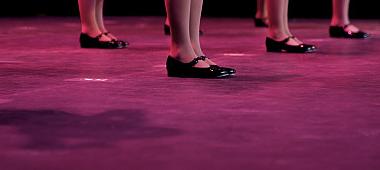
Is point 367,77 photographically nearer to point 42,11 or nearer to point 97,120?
point 97,120

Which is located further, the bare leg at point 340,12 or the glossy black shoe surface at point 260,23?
the glossy black shoe surface at point 260,23

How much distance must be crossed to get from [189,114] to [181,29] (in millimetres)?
821

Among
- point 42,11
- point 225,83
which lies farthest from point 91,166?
point 42,11

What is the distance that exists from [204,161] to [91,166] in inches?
7.9

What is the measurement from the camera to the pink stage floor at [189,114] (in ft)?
4.62

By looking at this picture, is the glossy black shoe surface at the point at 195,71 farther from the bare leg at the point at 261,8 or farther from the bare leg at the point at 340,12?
the bare leg at the point at 261,8

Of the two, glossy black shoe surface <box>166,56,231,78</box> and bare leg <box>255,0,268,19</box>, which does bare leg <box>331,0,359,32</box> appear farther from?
glossy black shoe surface <box>166,56,231,78</box>

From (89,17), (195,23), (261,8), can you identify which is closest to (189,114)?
(195,23)

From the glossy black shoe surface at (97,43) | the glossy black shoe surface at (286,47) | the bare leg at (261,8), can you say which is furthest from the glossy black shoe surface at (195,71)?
the bare leg at (261,8)

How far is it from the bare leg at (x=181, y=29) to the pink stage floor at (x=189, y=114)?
0.12m

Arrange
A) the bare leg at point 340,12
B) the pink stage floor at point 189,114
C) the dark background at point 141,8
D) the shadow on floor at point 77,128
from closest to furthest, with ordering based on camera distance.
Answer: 1. the pink stage floor at point 189,114
2. the shadow on floor at point 77,128
3. the bare leg at point 340,12
4. the dark background at point 141,8

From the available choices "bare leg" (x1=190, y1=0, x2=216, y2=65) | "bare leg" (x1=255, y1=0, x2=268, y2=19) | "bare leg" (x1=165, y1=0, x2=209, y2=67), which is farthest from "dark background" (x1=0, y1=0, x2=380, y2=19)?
"bare leg" (x1=165, y1=0, x2=209, y2=67)

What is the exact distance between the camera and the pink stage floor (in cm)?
141

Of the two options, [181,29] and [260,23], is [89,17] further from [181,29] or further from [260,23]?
[260,23]
